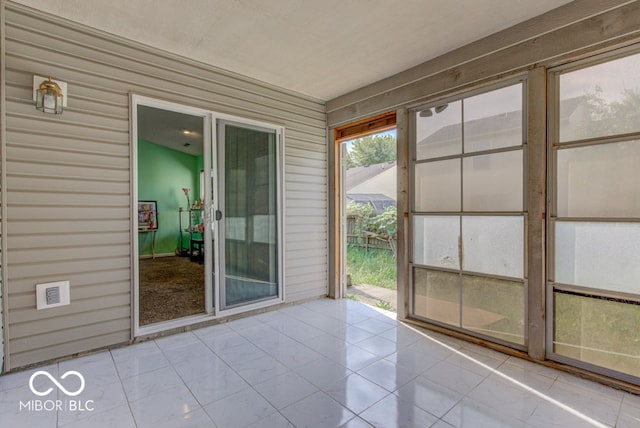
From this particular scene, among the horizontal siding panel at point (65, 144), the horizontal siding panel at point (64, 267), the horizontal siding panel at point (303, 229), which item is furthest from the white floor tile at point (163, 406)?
the horizontal siding panel at point (303, 229)

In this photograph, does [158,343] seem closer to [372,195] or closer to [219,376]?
[219,376]

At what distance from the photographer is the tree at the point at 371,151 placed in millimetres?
11359

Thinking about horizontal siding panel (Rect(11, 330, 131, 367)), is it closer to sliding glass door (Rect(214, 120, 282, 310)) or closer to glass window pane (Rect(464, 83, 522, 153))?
sliding glass door (Rect(214, 120, 282, 310))

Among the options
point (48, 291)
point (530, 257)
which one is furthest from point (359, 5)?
point (48, 291)

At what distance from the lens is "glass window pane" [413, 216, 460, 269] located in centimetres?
290

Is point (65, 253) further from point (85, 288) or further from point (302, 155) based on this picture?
point (302, 155)

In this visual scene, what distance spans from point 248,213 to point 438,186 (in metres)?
2.04

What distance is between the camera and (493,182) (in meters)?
2.65

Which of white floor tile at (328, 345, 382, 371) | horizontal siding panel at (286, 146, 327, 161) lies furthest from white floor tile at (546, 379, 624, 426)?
horizontal siding panel at (286, 146, 327, 161)

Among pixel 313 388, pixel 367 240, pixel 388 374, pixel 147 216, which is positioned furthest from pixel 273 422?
pixel 147 216

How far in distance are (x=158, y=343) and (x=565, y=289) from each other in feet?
10.8

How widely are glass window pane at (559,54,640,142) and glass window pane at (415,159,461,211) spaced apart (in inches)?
33.6

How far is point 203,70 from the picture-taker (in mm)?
3061

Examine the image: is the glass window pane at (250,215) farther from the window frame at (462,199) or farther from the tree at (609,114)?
the tree at (609,114)
